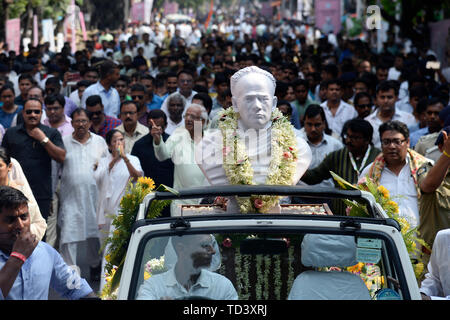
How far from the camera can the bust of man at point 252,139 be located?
6016mm

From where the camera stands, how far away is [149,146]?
30.8 ft

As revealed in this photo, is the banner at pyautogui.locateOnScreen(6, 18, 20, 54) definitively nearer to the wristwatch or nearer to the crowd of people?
the crowd of people

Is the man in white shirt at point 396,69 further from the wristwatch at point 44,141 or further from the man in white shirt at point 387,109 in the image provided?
the wristwatch at point 44,141

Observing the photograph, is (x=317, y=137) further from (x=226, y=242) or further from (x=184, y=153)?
(x=226, y=242)

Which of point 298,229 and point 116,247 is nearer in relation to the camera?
point 298,229

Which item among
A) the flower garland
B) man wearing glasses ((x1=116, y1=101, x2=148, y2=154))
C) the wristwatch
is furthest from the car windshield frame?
man wearing glasses ((x1=116, y1=101, x2=148, y2=154))

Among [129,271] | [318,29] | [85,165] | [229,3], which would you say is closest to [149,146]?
[85,165]

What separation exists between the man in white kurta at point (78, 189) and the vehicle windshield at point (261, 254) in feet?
17.0

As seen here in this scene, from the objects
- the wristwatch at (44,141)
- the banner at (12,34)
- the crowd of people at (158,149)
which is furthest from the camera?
the banner at (12,34)

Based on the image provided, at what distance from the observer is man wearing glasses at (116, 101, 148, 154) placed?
10.1 metres

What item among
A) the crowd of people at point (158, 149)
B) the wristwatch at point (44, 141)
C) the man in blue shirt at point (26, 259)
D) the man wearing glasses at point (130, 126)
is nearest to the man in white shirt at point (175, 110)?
the crowd of people at point (158, 149)

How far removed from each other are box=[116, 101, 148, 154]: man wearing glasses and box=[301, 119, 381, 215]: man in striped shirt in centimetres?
271

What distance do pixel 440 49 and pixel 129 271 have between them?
20.8 meters
